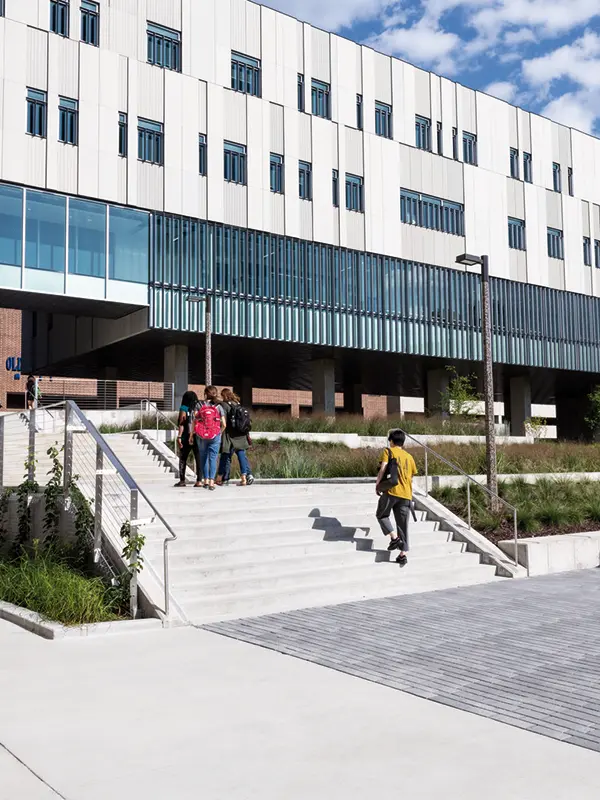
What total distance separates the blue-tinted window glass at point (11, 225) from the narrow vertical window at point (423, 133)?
1902 cm

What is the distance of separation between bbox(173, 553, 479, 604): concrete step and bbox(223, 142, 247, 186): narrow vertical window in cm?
2350

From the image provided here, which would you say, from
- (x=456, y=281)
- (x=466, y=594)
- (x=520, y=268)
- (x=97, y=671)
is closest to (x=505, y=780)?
(x=97, y=671)

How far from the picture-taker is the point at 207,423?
12.5 meters

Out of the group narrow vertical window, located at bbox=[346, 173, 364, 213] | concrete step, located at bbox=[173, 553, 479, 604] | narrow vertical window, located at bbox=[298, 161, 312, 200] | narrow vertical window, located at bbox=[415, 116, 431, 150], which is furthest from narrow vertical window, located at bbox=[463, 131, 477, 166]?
concrete step, located at bbox=[173, 553, 479, 604]

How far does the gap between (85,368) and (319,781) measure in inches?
1603

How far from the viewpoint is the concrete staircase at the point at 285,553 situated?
28.8 ft

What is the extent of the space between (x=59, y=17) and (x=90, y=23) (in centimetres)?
117

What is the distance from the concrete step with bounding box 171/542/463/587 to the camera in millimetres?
8984

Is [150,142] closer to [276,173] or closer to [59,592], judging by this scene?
[276,173]

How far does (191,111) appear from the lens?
3069 centimetres

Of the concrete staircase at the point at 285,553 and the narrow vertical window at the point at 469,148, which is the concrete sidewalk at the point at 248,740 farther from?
the narrow vertical window at the point at 469,148

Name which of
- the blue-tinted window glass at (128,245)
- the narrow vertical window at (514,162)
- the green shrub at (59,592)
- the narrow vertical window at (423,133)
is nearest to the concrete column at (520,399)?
the narrow vertical window at (514,162)

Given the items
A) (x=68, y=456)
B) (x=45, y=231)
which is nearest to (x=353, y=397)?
(x=45, y=231)

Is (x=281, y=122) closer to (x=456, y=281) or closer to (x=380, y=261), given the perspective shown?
(x=380, y=261)
